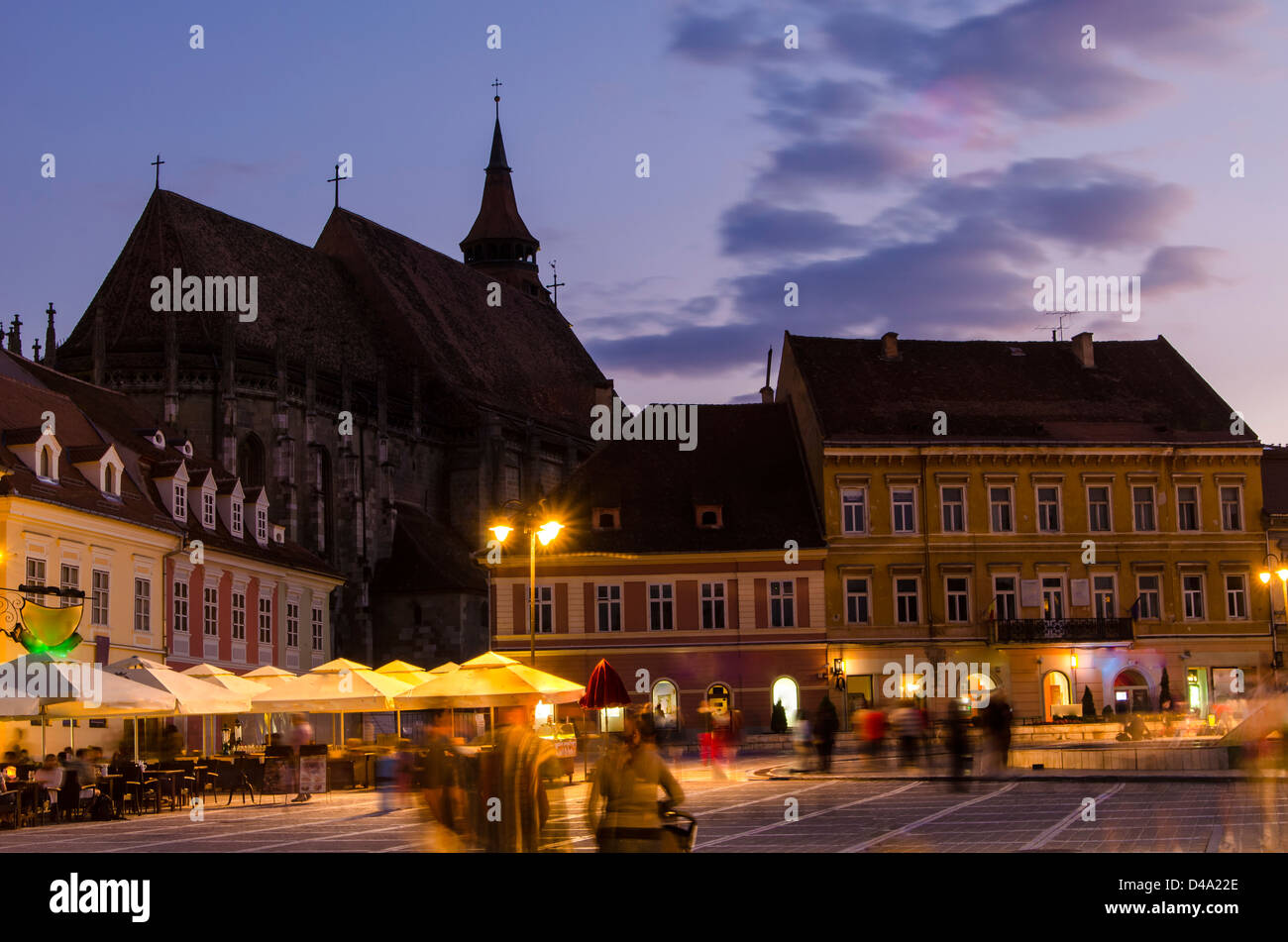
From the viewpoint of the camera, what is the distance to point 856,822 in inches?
883

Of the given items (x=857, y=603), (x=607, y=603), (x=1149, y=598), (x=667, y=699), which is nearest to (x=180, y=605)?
(x=607, y=603)

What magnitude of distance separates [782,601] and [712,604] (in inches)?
86.7

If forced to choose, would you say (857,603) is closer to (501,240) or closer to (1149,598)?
(1149,598)

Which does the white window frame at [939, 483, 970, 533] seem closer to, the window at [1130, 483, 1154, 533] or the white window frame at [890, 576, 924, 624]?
the white window frame at [890, 576, 924, 624]

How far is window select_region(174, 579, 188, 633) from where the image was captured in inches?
1836

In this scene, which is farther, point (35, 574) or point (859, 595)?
point (859, 595)

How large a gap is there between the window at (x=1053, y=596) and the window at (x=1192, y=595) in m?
4.19

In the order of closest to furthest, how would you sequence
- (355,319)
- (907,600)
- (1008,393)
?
(907,600) → (1008,393) → (355,319)

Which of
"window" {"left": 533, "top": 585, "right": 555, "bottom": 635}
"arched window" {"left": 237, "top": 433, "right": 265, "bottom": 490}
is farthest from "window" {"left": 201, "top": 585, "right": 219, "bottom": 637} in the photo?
"arched window" {"left": 237, "top": 433, "right": 265, "bottom": 490}

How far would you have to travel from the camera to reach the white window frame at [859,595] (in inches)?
2180

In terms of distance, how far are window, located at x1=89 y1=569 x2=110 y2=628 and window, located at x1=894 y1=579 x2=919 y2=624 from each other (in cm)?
2495

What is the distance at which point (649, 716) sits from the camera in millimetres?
11758

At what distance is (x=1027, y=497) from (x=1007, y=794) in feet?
99.5

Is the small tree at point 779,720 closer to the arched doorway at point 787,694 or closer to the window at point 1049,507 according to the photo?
the arched doorway at point 787,694
